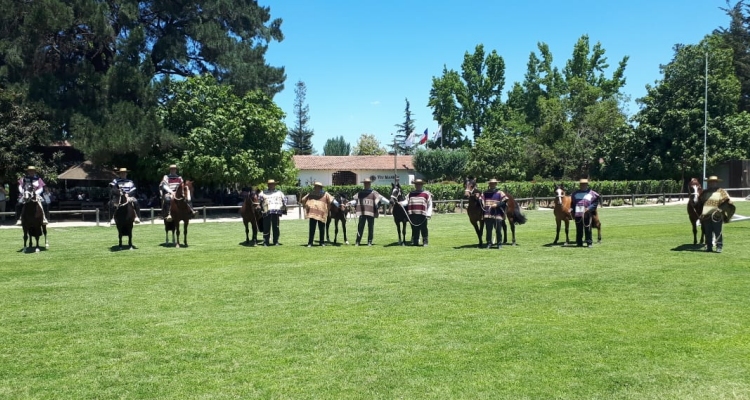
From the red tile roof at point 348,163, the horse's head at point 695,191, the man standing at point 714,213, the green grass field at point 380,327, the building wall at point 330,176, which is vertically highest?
the red tile roof at point 348,163

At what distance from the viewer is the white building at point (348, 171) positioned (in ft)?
232

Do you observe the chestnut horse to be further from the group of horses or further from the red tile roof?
the red tile roof

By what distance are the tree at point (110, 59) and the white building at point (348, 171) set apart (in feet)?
110

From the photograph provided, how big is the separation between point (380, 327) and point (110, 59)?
3294cm

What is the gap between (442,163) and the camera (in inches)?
2530

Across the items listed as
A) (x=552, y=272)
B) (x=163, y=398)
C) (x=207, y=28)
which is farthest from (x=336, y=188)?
(x=163, y=398)

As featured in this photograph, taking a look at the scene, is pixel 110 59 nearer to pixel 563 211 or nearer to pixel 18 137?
pixel 18 137

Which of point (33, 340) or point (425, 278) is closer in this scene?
point (33, 340)

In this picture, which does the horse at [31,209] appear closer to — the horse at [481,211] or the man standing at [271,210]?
the man standing at [271,210]

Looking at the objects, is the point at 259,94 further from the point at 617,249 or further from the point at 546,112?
the point at 546,112

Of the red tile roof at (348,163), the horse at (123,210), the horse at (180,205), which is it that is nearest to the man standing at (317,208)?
the horse at (180,205)

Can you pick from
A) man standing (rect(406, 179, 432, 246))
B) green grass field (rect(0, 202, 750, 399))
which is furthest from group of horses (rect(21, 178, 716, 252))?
green grass field (rect(0, 202, 750, 399))

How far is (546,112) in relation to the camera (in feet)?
196

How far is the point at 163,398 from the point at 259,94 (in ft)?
105
